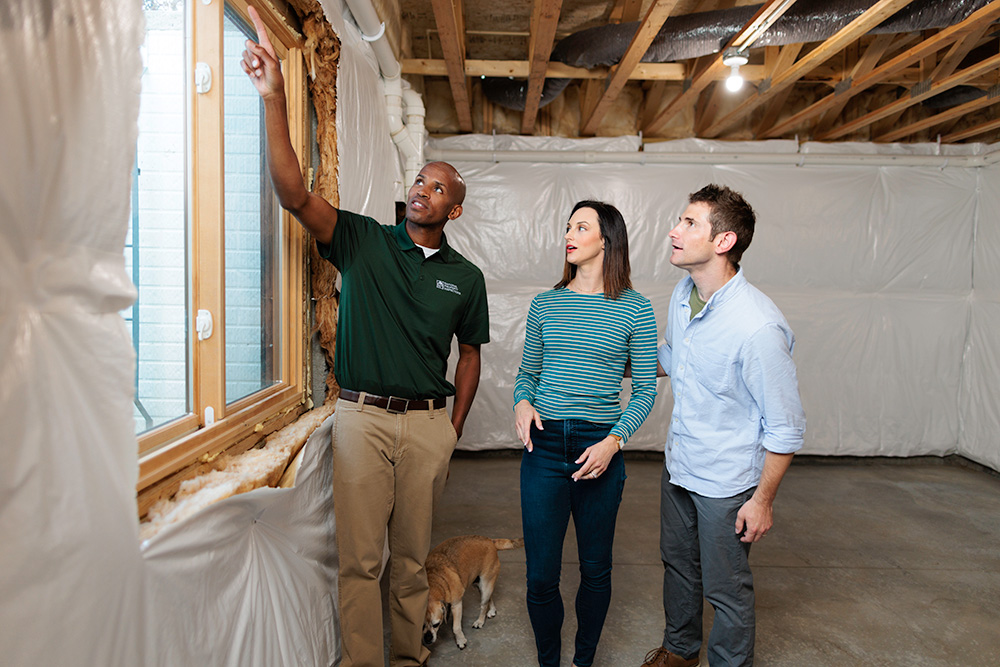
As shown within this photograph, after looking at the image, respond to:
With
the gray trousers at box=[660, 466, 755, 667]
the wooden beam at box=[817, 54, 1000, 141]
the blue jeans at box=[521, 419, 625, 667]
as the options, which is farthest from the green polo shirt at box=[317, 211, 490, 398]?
the wooden beam at box=[817, 54, 1000, 141]

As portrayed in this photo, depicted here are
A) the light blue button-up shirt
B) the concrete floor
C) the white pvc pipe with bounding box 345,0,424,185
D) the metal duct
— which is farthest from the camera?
the metal duct

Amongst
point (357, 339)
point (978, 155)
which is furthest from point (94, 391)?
point (978, 155)

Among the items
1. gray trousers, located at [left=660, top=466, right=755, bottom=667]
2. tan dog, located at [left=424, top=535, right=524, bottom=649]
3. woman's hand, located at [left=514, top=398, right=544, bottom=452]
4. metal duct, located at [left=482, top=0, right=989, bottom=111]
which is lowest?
tan dog, located at [left=424, top=535, right=524, bottom=649]

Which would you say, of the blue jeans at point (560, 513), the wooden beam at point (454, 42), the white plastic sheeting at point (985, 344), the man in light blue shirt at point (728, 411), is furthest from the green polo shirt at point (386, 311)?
the white plastic sheeting at point (985, 344)

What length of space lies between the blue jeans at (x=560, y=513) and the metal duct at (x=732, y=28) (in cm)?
214

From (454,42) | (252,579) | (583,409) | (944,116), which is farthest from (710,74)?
(252,579)

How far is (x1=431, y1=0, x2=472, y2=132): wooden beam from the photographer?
101 inches

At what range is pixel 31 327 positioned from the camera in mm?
699

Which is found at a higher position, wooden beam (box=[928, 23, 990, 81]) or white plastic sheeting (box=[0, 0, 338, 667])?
wooden beam (box=[928, 23, 990, 81])

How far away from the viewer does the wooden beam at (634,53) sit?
96.7 inches

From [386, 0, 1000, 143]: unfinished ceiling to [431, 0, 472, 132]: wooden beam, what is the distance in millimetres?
10

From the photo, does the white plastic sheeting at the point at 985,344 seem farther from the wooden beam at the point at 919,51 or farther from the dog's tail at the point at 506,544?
the dog's tail at the point at 506,544

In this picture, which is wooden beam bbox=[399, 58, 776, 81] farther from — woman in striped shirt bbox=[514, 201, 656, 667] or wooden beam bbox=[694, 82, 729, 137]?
Result: woman in striped shirt bbox=[514, 201, 656, 667]

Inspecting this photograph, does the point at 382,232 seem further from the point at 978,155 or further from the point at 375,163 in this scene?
the point at 978,155
